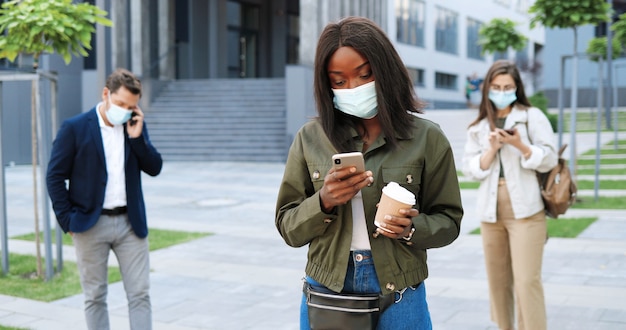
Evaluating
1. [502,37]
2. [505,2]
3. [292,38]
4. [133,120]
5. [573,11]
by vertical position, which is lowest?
[133,120]

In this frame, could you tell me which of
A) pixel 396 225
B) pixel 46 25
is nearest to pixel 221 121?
pixel 46 25

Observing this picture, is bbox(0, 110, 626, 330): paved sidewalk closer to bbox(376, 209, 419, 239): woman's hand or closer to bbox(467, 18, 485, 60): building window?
bbox(376, 209, 419, 239): woman's hand

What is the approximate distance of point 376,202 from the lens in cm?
253

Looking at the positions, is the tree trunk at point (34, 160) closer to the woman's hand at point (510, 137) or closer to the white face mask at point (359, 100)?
the woman's hand at point (510, 137)

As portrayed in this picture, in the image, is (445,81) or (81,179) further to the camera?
(445,81)

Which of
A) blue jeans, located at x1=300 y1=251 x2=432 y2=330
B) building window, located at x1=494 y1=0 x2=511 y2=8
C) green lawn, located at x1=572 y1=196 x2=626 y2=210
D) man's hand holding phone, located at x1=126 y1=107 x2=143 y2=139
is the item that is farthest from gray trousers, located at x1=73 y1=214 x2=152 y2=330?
building window, located at x1=494 y1=0 x2=511 y2=8

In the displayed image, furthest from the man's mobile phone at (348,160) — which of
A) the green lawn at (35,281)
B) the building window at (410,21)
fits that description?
the building window at (410,21)

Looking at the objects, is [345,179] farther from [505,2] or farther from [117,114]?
[505,2]

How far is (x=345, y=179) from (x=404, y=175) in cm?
31

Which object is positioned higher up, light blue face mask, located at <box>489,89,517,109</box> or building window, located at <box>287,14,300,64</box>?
building window, located at <box>287,14,300,64</box>

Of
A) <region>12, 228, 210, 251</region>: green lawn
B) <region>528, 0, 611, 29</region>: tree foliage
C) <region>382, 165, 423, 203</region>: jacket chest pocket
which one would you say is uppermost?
<region>528, 0, 611, 29</region>: tree foliage

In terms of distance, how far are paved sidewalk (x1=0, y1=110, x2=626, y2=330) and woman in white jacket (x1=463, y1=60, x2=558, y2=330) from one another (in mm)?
941

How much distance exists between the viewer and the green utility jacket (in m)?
2.53

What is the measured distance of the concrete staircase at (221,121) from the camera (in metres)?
22.0
